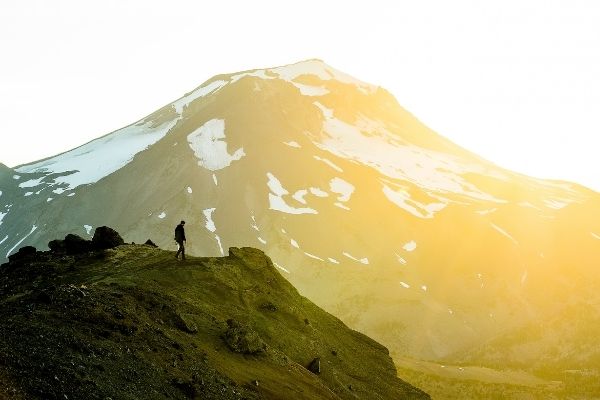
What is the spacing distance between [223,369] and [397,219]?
5541 inches

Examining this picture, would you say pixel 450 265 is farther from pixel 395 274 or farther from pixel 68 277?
pixel 68 277

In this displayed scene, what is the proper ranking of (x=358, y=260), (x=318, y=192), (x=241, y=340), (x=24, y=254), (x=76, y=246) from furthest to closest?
1. (x=318, y=192)
2. (x=358, y=260)
3. (x=76, y=246)
4. (x=24, y=254)
5. (x=241, y=340)

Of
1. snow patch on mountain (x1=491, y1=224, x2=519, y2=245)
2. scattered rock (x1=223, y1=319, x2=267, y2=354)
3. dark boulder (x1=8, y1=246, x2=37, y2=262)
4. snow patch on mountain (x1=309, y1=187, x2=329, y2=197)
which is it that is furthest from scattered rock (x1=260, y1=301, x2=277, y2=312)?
snow patch on mountain (x1=491, y1=224, x2=519, y2=245)

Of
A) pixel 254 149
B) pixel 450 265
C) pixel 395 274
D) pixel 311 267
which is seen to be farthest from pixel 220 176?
pixel 450 265

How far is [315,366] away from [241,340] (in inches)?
253

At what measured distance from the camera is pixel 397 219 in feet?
535

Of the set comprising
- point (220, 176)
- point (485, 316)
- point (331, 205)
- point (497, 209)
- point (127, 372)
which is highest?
point (127, 372)

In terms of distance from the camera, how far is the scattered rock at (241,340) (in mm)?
29734

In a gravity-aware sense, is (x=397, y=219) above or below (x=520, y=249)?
above

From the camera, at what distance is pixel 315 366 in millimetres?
33969

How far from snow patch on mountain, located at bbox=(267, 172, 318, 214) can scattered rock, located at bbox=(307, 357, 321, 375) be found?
126 m

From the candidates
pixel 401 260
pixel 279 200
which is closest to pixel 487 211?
pixel 401 260

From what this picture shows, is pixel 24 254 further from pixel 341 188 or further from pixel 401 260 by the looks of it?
pixel 341 188

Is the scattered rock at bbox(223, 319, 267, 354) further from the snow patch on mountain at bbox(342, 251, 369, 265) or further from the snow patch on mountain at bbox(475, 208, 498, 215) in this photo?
the snow patch on mountain at bbox(475, 208, 498, 215)
